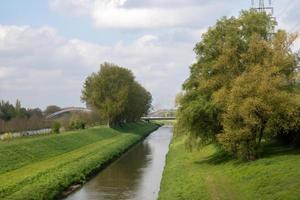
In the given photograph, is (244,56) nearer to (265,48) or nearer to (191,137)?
(265,48)

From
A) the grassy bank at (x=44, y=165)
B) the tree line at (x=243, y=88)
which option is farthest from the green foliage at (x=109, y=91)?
the tree line at (x=243, y=88)

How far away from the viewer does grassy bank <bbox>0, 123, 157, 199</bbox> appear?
105 feet

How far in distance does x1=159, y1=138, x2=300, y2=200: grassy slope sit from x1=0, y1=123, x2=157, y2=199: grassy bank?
7004mm

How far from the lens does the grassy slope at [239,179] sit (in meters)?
25.8

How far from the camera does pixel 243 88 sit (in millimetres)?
34812

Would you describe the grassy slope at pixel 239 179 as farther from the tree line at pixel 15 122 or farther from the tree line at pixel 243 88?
the tree line at pixel 15 122

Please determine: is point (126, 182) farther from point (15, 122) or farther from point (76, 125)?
point (76, 125)

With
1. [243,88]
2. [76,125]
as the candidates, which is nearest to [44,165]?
[243,88]

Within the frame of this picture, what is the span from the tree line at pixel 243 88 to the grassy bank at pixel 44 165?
9.62 meters

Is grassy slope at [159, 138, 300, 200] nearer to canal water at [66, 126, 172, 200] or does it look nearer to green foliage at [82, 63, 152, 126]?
canal water at [66, 126, 172, 200]

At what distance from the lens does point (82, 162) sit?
46906 mm

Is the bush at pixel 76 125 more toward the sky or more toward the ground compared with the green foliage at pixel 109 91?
more toward the ground

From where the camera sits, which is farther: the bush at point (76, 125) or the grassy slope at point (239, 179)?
the bush at point (76, 125)

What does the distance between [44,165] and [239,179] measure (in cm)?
2005
